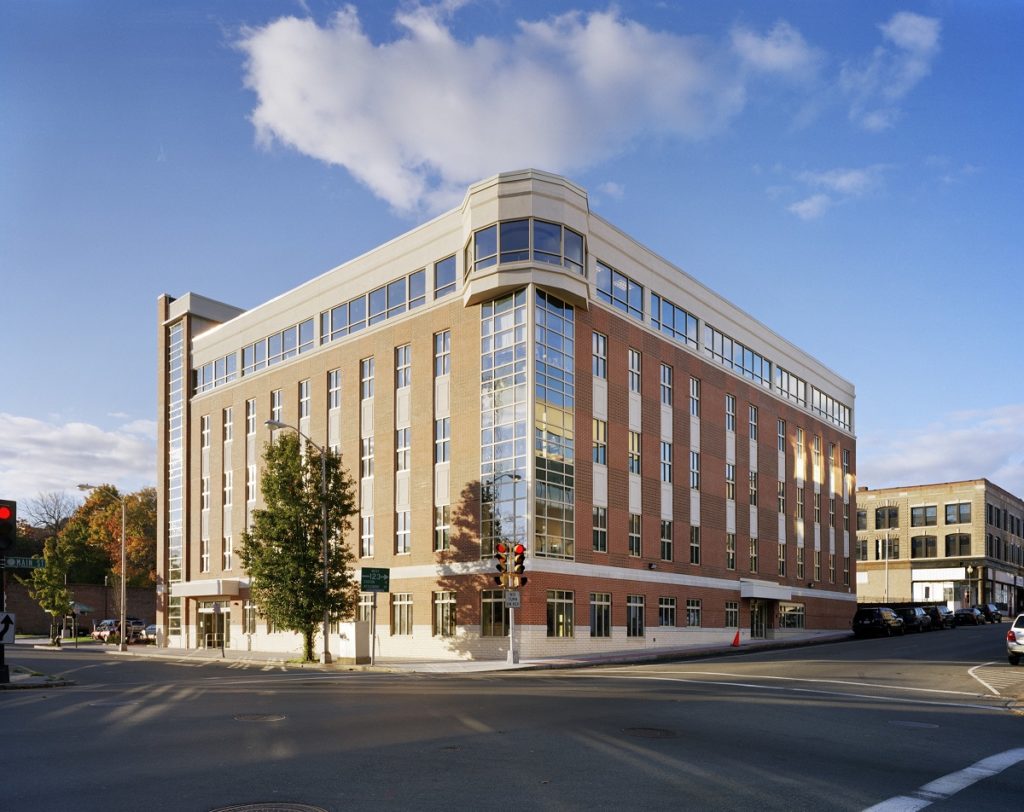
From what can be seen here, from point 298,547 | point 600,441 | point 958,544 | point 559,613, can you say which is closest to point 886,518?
point 958,544

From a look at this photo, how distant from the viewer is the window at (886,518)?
110 meters

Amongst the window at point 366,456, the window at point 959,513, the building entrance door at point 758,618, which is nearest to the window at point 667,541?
the building entrance door at point 758,618

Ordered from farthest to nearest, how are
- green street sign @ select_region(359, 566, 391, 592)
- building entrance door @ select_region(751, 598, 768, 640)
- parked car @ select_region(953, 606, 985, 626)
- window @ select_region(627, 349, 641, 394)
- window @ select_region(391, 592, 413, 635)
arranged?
parked car @ select_region(953, 606, 985, 626) → building entrance door @ select_region(751, 598, 768, 640) → window @ select_region(627, 349, 641, 394) → window @ select_region(391, 592, 413, 635) → green street sign @ select_region(359, 566, 391, 592)

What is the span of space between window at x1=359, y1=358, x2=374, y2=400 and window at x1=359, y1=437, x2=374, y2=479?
94.1 inches

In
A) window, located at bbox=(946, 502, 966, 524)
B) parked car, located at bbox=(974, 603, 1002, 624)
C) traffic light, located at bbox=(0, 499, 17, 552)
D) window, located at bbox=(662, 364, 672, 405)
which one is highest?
window, located at bbox=(662, 364, 672, 405)

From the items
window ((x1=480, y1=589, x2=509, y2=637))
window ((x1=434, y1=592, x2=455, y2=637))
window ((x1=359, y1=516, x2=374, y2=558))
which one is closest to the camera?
window ((x1=480, y1=589, x2=509, y2=637))

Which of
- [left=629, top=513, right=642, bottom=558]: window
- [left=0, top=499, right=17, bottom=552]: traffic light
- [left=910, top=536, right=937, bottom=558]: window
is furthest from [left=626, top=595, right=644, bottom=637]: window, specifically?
[left=910, top=536, right=937, bottom=558]: window

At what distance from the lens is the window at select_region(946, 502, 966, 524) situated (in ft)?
344

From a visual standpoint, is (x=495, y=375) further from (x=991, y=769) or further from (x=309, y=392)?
(x=991, y=769)

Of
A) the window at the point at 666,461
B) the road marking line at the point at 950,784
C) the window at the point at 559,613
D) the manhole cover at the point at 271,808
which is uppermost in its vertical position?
the window at the point at 666,461

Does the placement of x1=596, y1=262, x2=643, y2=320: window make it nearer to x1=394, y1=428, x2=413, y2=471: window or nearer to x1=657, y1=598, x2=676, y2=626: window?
x1=394, y1=428, x2=413, y2=471: window

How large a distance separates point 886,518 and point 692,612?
2663 inches

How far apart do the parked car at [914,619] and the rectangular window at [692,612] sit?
62.6 feet

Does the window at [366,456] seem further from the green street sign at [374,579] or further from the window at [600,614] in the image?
the window at [600,614]
